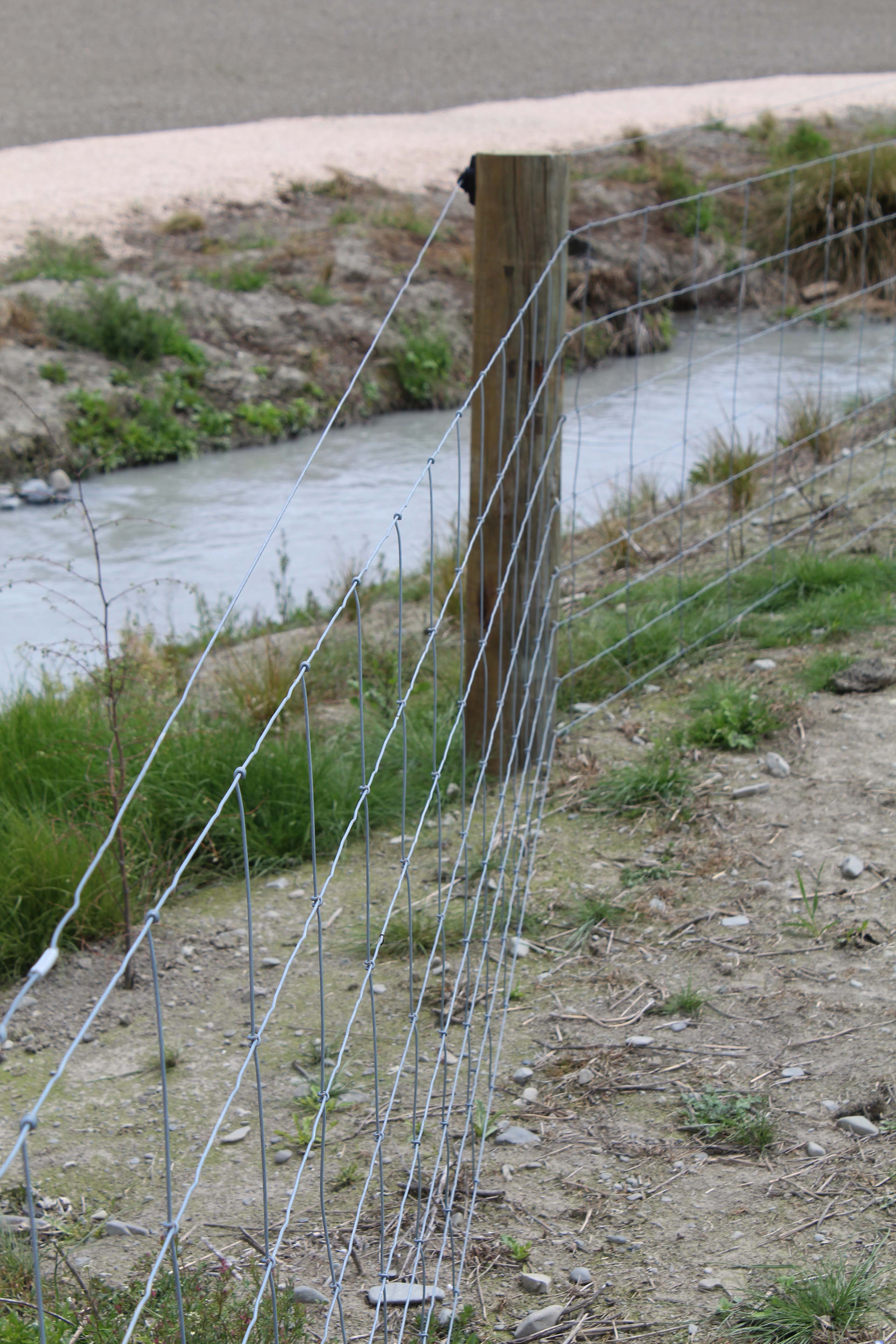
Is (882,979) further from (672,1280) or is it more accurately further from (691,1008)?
Result: (672,1280)

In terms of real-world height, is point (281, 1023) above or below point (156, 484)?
below

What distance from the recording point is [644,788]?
11.9 ft

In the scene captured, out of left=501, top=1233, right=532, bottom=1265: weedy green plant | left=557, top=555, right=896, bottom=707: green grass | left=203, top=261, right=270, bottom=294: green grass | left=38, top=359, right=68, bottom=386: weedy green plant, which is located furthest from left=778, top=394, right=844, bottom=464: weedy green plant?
left=203, top=261, right=270, bottom=294: green grass

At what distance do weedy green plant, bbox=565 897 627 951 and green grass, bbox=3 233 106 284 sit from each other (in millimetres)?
8471

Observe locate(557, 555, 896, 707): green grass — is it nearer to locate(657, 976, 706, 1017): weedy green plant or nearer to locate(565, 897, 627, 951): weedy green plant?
locate(565, 897, 627, 951): weedy green plant

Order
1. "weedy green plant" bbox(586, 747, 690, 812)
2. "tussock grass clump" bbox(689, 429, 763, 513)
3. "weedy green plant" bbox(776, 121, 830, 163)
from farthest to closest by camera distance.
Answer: "weedy green plant" bbox(776, 121, 830, 163) < "tussock grass clump" bbox(689, 429, 763, 513) < "weedy green plant" bbox(586, 747, 690, 812)

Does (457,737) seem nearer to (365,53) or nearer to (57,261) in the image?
(57,261)

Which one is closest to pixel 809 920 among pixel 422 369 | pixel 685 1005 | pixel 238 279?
pixel 685 1005

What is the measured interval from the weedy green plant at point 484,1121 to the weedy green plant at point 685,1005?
0.48 meters

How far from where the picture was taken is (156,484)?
8.36 meters

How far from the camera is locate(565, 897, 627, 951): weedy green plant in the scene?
310 centimetres

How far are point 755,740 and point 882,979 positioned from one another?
1.13m

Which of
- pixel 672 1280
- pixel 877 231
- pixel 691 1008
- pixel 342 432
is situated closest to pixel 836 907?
pixel 691 1008

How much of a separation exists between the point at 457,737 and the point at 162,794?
922 millimetres
